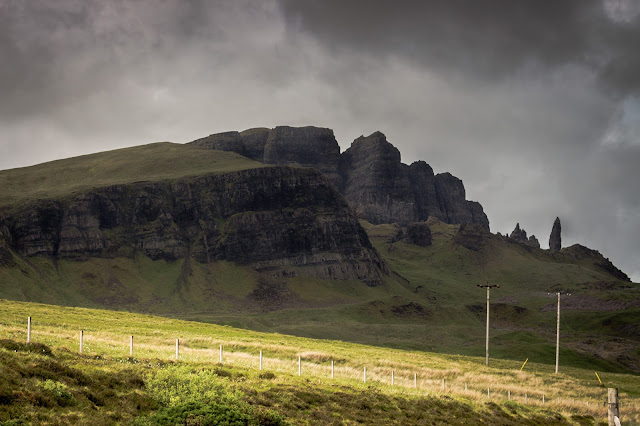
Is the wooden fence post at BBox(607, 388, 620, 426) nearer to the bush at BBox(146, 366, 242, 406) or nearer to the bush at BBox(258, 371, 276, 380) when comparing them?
the bush at BBox(146, 366, 242, 406)

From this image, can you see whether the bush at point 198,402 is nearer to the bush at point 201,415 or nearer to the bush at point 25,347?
the bush at point 201,415

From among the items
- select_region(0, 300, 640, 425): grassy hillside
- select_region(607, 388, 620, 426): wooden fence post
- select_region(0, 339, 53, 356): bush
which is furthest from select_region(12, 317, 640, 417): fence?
select_region(607, 388, 620, 426): wooden fence post

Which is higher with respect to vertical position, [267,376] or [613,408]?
[613,408]

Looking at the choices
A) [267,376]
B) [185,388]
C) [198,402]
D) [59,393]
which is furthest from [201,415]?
[267,376]

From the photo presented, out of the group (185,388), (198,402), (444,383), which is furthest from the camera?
(444,383)

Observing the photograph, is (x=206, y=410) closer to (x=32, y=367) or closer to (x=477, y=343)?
(x=32, y=367)

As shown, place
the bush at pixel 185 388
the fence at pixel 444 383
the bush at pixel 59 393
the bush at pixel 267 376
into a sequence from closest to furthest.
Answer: the bush at pixel 59 393 → the bush at pixel 185 388 → the bush at pixel 267 376 → the fence at pixel 444 383

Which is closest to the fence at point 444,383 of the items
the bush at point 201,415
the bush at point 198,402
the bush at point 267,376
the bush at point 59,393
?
the bush at point 267,376

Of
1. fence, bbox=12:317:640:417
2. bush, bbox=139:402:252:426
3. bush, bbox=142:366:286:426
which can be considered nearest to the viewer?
bush, bbox=139:402:252:426

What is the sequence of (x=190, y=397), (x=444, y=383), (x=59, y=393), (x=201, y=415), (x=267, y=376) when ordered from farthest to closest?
(x=444, y=383) → (x=267, y=376) → (x=190, y=397) → (x=201, y=415) → (x=59, y=393)

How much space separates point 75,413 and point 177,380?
592 cm

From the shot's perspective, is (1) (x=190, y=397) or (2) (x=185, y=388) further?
(2) (x=185, y=388)

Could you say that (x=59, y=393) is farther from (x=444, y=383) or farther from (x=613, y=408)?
Result: (x=444, y=383)

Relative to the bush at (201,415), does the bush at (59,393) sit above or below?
above
